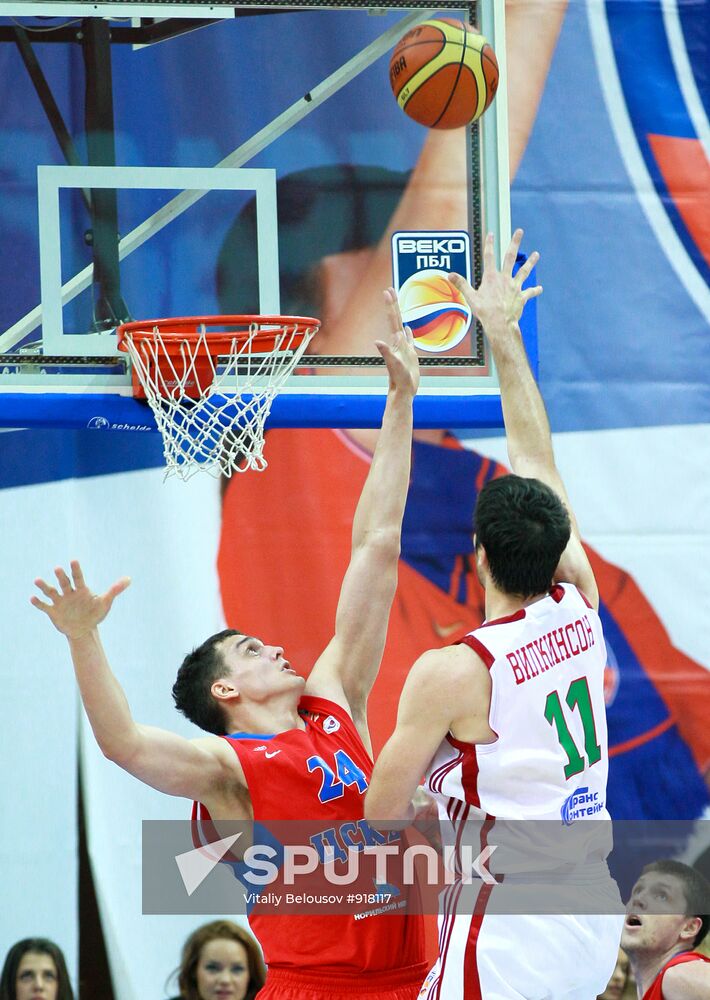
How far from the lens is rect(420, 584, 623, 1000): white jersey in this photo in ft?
9.93

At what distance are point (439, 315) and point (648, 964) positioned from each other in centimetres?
258

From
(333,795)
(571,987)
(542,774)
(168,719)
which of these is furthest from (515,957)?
(168,719)

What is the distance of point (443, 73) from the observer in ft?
15.0

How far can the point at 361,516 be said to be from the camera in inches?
161

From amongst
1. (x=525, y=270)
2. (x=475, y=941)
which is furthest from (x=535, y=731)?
(x=525, y=270)

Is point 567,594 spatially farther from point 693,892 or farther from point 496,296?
point 693,892

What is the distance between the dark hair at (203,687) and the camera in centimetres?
401

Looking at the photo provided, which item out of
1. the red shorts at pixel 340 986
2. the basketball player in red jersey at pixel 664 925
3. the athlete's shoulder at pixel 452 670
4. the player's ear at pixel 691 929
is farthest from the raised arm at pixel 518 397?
the player's ear at pixel 691 929

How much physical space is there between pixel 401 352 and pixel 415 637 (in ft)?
8.75

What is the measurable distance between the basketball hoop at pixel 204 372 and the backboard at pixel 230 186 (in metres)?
0.13

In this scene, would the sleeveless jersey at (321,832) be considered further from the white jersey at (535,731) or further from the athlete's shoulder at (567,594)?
the athlete's shoulder at (567,594)

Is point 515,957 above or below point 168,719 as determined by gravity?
below

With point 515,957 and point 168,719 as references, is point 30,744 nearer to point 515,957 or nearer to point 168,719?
point 168,719

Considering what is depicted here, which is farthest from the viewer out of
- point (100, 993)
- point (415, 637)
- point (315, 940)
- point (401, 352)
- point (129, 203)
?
point (415, 637)
